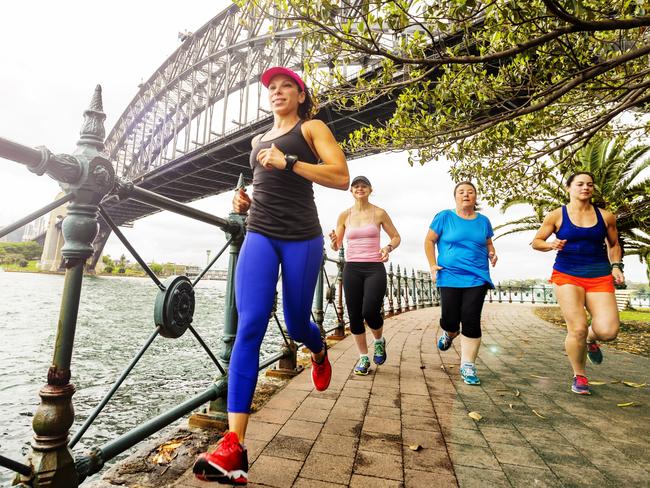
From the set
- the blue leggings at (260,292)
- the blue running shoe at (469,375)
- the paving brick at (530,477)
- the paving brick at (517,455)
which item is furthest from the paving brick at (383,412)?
the blue running shoe at (469,375)

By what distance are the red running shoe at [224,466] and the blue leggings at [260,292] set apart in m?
0.17

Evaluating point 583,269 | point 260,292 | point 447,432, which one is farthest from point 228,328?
point 583,269

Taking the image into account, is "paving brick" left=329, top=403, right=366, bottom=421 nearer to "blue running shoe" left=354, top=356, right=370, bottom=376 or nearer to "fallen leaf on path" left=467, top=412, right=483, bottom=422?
"fallen leaf on path" left=467, top=412, right=483, bottom=422

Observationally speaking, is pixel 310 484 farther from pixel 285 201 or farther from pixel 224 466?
pixel 285 201

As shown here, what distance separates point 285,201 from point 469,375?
248cm

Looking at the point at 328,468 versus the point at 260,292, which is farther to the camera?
the point at 260,292

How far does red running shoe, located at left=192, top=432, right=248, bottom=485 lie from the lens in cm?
140

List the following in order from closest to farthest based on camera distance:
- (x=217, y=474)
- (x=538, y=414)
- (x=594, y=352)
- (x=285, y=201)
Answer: (x=217, y=474) → (x=285, y=201) → (x=538, y=414) → (x=594, y=352)

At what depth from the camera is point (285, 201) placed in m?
1.86

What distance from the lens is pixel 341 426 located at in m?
2.13

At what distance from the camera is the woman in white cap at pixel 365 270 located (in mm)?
3438

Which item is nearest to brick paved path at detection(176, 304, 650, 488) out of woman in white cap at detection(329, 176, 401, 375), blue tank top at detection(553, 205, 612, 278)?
woman in white cap at detection(329, 176, 401, 375)

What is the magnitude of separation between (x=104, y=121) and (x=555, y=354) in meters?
5.51

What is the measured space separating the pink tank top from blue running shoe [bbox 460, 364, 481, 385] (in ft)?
4.13
